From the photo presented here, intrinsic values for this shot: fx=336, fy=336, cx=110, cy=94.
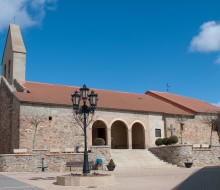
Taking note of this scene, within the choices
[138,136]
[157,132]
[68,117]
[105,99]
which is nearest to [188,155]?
[157,132]

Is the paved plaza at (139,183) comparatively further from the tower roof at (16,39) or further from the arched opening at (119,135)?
the tower roof at (16,39)

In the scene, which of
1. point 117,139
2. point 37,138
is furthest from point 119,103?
point 37,138

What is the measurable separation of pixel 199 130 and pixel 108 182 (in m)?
25.2

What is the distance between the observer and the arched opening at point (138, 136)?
34188mm

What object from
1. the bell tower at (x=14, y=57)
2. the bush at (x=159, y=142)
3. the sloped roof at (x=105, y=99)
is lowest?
the bush at (x=159, y=142)

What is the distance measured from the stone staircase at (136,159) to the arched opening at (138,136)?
4.13m

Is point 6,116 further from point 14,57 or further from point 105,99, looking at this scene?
point 105,99

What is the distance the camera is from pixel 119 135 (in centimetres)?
3559

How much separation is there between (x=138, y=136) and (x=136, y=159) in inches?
295

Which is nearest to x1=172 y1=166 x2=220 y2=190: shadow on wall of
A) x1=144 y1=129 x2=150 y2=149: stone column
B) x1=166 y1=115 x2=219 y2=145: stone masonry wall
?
x1=144 y1=129 x2=150 y2=149: stone column

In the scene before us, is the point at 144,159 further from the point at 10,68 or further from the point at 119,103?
the point at 10,68

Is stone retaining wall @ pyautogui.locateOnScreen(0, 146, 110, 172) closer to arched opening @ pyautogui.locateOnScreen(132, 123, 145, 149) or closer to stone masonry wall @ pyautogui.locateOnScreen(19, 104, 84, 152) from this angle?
stone masonry wall @ pyautogui.locateOnScreen(19, 104, 84, 152)

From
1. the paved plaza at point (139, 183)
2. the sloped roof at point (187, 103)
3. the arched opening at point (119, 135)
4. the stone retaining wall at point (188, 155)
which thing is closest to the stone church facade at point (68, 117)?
the arched opening at point (119, 135)

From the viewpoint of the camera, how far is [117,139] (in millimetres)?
35438
